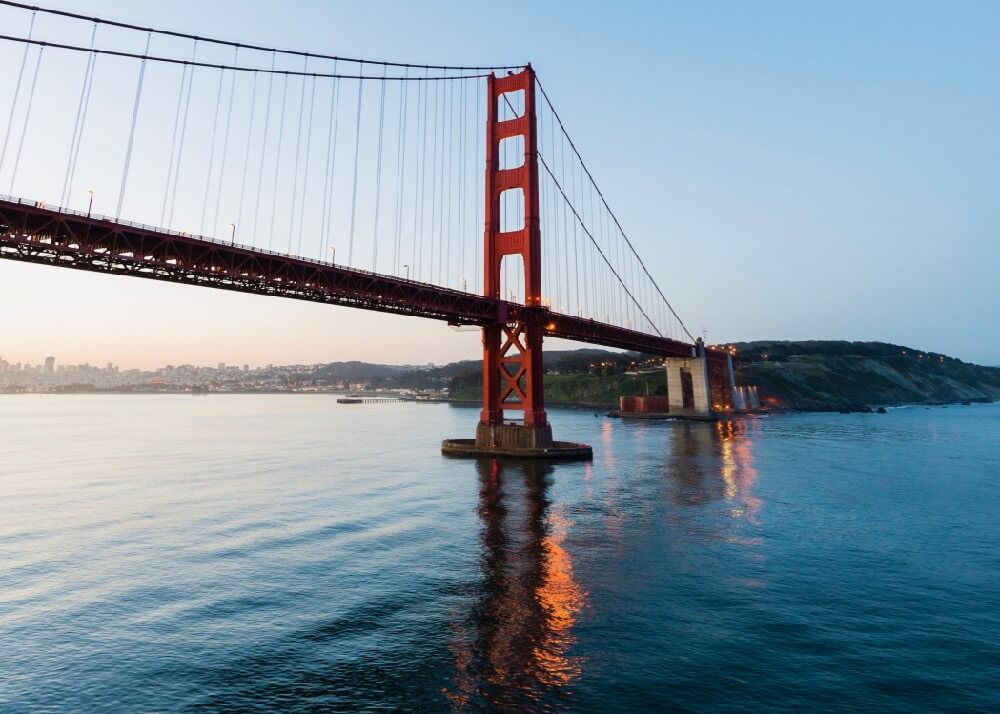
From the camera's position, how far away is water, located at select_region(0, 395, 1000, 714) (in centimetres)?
997

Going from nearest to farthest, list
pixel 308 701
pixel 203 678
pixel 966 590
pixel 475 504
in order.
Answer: pixel 308 701 < pixel 203 678 < pixel 966 590 < pixel 475 504

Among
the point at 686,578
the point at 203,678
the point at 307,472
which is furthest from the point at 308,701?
the point at 307,472

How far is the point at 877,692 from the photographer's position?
32.0 ft

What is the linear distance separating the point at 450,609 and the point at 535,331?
34121mm

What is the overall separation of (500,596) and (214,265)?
2519cm

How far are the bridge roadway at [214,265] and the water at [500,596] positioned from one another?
40.7 ft

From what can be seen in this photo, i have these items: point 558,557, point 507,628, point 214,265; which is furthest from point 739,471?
point 214,265

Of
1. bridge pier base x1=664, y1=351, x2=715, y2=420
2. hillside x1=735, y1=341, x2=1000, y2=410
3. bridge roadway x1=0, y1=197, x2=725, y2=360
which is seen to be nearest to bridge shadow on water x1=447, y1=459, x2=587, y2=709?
bridge roadway x1=0, y1=197, x2=725, y2=360

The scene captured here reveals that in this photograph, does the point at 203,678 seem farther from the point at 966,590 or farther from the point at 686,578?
the point at 966,590

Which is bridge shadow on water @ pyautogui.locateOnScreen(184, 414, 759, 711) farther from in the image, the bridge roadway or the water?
the bridge roadway

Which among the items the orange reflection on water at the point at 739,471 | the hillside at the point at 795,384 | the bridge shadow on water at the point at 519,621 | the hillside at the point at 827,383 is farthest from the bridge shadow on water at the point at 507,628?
the hillside at the point at 827,383

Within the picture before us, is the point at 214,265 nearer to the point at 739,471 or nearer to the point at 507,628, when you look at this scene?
the point at 507,628

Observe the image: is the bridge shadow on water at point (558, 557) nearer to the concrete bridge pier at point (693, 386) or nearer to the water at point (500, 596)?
the water at point (500, 596)

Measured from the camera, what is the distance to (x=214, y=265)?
30094mm
